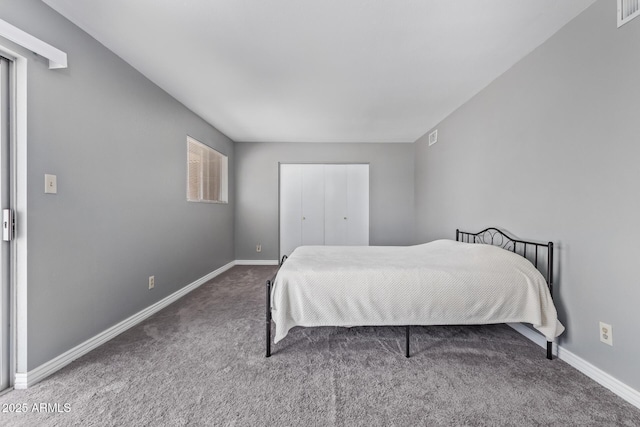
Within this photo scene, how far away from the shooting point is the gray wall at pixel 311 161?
4672 mm

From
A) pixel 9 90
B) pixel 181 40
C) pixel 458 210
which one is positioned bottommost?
pixel 458 210

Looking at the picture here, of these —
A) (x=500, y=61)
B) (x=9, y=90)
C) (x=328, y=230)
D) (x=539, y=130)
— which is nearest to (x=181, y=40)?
(x=9, y=90)

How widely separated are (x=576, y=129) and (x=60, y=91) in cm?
342

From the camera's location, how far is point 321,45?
192 centimetres

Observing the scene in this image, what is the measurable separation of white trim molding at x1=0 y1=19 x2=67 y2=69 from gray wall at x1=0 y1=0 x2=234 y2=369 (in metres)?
0.07

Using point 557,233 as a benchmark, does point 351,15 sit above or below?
above

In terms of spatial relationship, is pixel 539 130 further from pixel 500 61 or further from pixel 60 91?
pixel 60 91

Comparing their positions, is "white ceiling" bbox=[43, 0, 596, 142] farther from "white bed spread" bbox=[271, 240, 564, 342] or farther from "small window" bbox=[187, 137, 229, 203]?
"white bed spread" bbox=[271, 240, 564, 342]

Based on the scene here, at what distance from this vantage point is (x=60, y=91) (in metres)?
1.66

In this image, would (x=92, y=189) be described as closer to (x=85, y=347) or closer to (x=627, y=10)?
(x=85, y=347)

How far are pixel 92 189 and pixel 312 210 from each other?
3.24m

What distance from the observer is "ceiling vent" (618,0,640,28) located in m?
1.33

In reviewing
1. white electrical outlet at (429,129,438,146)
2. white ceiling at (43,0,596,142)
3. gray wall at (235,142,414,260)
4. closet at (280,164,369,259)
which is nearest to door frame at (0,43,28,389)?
white ceiling at (43,0,596,142)

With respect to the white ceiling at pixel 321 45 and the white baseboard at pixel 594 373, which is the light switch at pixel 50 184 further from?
the white baseboard at pixel 594 373
